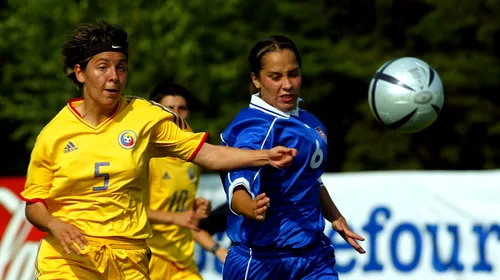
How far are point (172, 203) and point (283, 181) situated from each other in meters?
2.36

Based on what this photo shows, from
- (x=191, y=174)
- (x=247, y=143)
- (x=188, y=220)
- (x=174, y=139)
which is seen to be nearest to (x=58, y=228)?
(x=174, y=139)

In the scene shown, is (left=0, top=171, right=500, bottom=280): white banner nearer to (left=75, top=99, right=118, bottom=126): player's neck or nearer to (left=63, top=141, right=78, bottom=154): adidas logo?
(left=75, top=99, right=118, bottom=126): player's neck

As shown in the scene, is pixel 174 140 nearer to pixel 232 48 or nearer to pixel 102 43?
pixel 102 43

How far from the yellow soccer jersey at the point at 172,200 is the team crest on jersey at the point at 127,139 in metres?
2.31

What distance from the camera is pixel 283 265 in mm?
5902

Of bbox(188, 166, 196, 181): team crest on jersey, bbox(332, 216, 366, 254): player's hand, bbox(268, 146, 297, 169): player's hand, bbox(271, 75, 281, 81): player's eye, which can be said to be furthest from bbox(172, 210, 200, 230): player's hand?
bbox(268, 146, 297, 169): player's hand

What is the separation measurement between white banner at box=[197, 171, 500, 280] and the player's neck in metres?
4.79

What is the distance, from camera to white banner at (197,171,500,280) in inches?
395

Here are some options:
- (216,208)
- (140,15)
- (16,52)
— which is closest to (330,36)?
(140,15)

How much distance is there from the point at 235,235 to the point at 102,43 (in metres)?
1.33

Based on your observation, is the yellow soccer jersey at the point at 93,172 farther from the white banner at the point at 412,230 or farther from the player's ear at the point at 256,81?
the white banner at the point at 412,230

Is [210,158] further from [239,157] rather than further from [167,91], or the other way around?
[167,91]

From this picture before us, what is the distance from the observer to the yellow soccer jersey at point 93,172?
5.60m

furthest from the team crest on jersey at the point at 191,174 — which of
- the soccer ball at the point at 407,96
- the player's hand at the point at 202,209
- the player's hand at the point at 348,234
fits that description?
the player's hand at the point at 348,234
